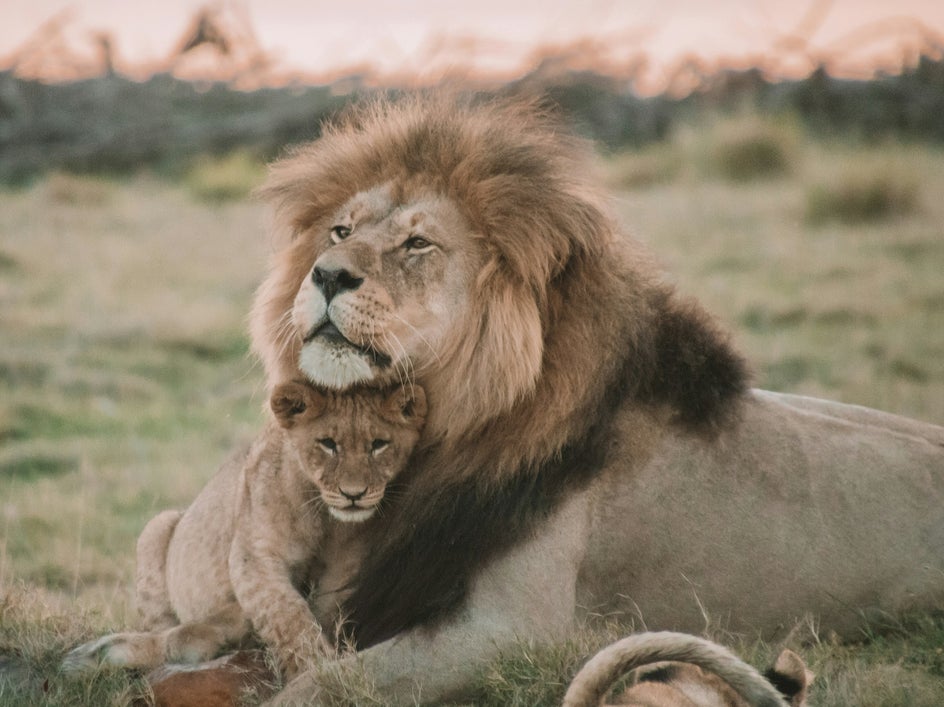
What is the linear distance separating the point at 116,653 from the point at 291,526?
632mm

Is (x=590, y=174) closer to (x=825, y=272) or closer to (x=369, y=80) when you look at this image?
(x=825, y=272)

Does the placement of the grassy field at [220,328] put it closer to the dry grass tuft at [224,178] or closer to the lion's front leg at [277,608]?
the dry grass tuft at [224,178]

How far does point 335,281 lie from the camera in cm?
392

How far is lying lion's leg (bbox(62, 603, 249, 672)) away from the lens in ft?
13.3

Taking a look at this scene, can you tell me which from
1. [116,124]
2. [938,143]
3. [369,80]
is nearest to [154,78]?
[116,124]

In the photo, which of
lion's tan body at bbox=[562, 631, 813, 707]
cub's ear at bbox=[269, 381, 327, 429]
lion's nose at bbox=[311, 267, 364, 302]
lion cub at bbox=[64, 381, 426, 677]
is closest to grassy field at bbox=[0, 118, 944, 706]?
lion cub at bbox=[64, 381, 426, 677]

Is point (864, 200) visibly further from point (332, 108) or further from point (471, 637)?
point (471, 637)

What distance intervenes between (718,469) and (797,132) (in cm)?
1346

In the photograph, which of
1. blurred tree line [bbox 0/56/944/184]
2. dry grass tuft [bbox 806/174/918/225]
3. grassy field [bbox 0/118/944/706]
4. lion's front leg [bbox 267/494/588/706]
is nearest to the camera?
lion's front leg [bbox 267/494/588/706]

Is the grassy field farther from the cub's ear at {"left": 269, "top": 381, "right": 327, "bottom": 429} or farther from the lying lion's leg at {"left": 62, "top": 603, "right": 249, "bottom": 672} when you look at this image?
the cub's ear at {"left": 269, "top": 381, "right": 327, "bottom": 429}

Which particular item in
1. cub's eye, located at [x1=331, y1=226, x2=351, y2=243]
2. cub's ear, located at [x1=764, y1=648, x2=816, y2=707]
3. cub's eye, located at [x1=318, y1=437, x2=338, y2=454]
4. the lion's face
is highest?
cub's eye, located at [x1=331, y1=226, x2=351, y2=243]

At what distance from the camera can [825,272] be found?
11.4 metres

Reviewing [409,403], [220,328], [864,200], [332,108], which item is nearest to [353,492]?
[409,403]

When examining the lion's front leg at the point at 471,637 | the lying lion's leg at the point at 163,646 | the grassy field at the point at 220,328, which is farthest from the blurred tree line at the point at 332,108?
the lion's front leg at the point at 471,637
